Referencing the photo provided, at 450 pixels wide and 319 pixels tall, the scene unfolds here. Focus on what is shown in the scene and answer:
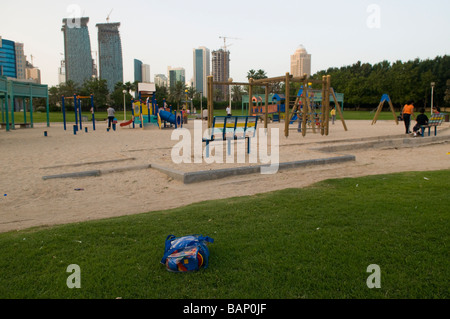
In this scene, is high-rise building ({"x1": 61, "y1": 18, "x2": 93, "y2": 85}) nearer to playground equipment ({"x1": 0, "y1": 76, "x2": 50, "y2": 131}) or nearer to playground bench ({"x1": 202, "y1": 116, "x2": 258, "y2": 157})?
playground equipment ({"x1": 0, "y1": 76, "x2": 50, "y2": 131})

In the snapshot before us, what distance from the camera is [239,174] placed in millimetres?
8391

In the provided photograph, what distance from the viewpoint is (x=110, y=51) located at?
286ft

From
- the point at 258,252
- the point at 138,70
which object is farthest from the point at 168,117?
the point at 138,70

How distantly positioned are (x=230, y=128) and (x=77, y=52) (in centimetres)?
8582

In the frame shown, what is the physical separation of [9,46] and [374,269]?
160m

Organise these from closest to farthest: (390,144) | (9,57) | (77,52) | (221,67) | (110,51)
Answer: (390,144)
(77,52)
(110,51)
(221,67)
(9,57)

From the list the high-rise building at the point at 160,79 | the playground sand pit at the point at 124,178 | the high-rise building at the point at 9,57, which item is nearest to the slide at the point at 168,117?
the playground sand pit at the point at 124,178

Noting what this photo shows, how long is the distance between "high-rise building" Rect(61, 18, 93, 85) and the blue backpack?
75615mm

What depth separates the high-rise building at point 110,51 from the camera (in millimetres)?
80812

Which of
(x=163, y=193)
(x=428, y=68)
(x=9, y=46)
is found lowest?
(x=163, y=193)

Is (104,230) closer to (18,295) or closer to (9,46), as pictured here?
(18,295)

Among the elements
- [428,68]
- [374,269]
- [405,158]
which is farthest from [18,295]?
[428,68]

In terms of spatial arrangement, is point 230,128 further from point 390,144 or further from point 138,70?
point 138,70

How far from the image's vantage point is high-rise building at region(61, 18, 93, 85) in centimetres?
7621
